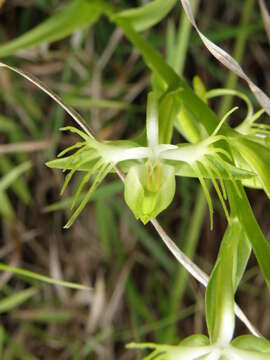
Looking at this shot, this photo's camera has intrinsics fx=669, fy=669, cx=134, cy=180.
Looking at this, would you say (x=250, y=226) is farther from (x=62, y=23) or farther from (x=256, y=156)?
(x=62, y=23)

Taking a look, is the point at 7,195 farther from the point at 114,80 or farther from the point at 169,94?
the point at 169,94

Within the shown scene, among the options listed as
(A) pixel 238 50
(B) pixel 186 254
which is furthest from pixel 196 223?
(A) pixel 238 50

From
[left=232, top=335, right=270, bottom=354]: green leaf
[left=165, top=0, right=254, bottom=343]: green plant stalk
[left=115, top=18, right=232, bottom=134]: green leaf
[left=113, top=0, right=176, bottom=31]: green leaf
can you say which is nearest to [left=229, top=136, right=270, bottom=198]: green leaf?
[left=115, top=18, right=232, bottom=134]: green leaf

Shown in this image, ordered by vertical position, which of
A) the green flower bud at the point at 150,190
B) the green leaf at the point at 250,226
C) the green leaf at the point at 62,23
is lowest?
the green leaf at the point at 250,226

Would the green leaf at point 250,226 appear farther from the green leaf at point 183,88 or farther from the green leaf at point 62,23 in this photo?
the green leaf at point 62,23

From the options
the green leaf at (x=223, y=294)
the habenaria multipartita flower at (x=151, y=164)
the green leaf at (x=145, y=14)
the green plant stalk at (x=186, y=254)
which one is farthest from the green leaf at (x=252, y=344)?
the green plant stalk at (x=186, y=254)

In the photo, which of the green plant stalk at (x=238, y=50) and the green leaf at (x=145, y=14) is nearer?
the green leaf at (x=145, y=14)

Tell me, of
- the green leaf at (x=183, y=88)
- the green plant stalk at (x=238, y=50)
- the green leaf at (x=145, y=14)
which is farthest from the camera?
the green plant stalk at (x=238, y=50)

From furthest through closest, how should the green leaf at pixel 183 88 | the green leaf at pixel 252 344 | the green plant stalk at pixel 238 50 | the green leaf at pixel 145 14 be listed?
the green plant stalk at pixel 238 50 < the green leaf at pixel 145 14 < the green leaf at pixel 183 88 < the green leaf at pixel 252 344
